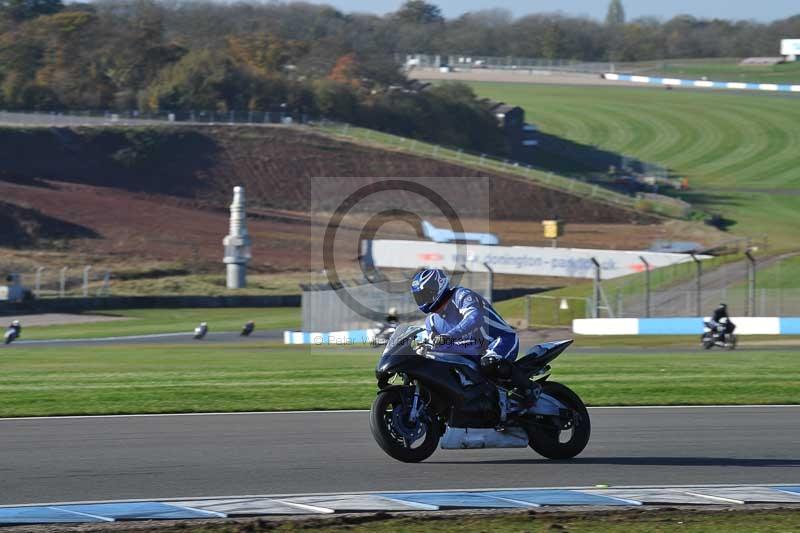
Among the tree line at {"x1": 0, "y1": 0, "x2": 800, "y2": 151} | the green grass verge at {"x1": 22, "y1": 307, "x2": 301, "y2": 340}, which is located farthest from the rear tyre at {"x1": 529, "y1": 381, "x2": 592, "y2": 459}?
the tree line at {"x1": 0, "y1": 0, "x2": 800, "y2": 151}

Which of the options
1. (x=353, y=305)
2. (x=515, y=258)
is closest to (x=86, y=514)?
(x=353, y=305)

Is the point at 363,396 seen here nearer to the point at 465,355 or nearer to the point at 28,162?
the point at 465,355

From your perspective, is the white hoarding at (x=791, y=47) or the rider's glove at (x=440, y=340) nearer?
the rider's glove at (x=440, y=340)

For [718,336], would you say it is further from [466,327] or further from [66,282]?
[66,282]

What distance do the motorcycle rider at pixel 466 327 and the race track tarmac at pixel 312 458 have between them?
87cm

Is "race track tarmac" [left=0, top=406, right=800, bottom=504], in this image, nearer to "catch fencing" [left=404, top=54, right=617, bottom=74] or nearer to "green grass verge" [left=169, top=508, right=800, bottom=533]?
"green grass verge" [left=169, top=508, right=800, bottom=533]

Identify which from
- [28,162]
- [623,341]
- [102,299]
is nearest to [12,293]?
[102,299]

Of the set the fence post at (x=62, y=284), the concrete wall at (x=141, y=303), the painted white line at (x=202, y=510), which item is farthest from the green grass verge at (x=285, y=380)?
the fence post at (x=62, y=284)

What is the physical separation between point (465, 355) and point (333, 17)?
508ft

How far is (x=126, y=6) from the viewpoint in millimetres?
121938

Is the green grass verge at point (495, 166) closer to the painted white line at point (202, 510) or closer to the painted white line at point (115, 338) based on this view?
the painted white line at point (115, 338)

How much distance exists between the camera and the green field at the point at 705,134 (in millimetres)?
85062

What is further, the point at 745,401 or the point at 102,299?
the point at 102,299

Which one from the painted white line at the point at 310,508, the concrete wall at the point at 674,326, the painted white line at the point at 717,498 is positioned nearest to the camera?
the painted white line at the point at 310,508
